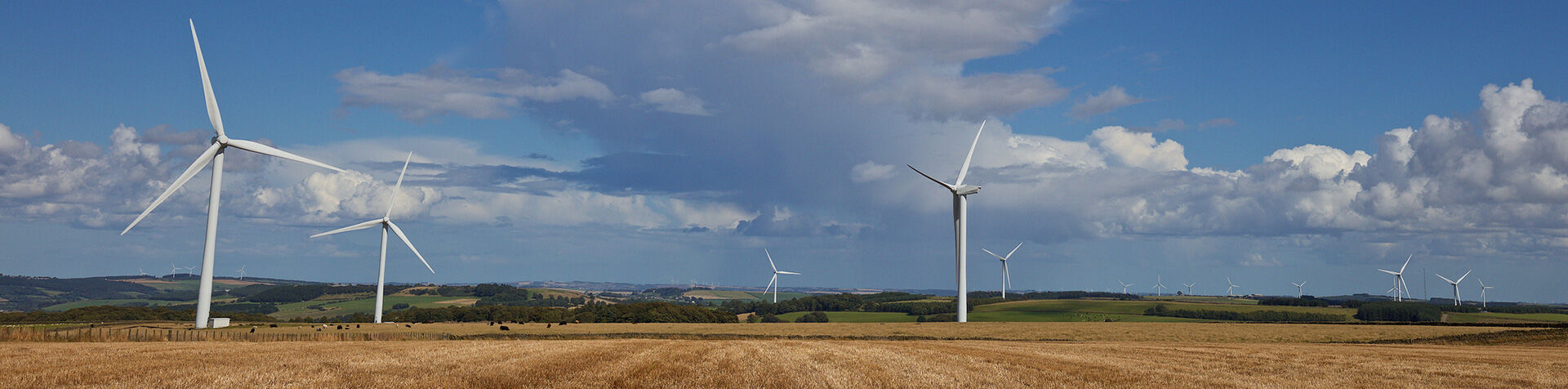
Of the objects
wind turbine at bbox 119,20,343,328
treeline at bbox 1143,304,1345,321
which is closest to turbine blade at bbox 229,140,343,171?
wind turbine at bbox 119,20,343,328

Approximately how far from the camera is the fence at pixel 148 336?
175 feet

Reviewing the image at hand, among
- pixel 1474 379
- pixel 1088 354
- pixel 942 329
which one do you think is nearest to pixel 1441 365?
pixel 1474 379

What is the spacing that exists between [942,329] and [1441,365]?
56438 millimetres

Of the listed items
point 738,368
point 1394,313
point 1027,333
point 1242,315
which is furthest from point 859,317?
point 738,368

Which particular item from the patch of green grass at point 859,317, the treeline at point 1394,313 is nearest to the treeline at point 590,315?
the patch of green grass at point 859,317

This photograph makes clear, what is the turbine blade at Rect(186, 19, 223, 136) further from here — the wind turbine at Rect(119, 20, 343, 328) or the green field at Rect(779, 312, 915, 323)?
the green field at Rect(779, 312, 915, 323)

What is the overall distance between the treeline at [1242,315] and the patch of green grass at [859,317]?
160ft

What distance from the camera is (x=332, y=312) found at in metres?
198

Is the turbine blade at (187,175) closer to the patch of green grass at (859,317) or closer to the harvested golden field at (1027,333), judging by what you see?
the harvested golden field at (1027,333)

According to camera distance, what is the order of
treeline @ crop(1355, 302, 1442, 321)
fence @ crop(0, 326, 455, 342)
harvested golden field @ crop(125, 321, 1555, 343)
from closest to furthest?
fence @ crop(0, 326, 455, 342)
harvested golden field @ crop(125, 321, 1555, 343)
treeline @ crop(1355, 302, 1442, 321)

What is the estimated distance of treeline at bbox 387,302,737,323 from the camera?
13125 centimetres

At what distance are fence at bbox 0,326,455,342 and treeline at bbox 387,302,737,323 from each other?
2331 inches

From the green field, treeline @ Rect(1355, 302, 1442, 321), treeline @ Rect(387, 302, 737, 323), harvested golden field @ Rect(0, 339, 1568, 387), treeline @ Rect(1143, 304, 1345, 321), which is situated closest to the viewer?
harvested golden field @ Rect(0, 339, 1568, 387)

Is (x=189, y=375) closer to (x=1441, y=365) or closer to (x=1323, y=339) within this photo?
(x=1441, y=365)
